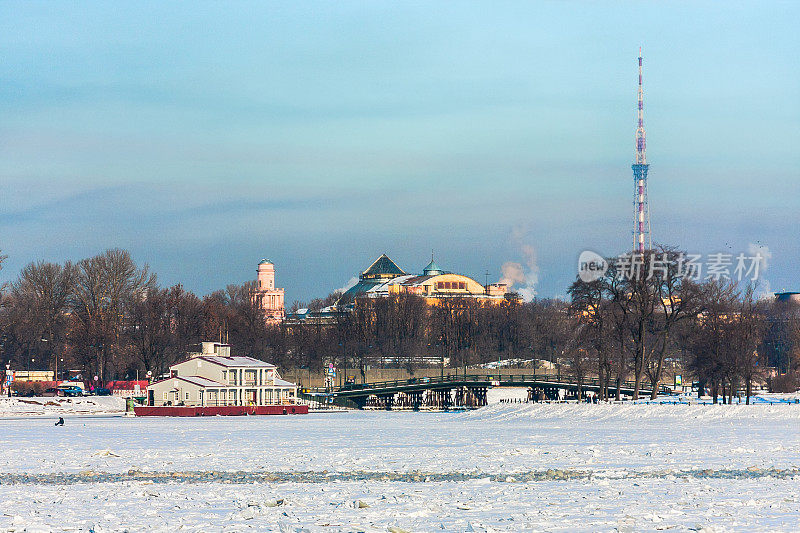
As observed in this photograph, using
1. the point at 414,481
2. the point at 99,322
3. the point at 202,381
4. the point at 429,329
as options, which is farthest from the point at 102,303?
the point at 414,481

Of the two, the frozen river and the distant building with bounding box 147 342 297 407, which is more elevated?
the distant building with bounding box 147 342 297 407

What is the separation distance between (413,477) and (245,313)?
12345cm

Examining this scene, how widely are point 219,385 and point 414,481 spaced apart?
73.4m

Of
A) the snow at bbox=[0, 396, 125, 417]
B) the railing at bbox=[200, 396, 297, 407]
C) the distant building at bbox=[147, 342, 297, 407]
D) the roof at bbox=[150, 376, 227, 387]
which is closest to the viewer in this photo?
the snow at bbox=[0, 396, 125, 417]

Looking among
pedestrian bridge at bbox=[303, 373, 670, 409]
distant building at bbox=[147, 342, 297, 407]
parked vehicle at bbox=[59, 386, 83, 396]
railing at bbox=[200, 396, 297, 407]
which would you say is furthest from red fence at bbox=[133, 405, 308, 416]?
parked vehicle at bbox=[59, 386, 83, 396]

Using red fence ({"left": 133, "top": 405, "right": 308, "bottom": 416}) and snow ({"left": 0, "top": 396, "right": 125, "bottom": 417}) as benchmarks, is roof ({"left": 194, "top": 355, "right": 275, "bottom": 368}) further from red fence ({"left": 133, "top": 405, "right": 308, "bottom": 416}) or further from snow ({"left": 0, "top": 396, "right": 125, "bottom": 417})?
snow ({"left": 0, "top": 396, "right": 125, "bottom": 417})

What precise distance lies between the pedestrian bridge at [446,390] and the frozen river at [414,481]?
60403 mm

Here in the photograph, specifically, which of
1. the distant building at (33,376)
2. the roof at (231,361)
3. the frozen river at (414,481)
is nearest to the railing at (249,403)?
the roof at (231,361)

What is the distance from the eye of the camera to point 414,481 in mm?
30969

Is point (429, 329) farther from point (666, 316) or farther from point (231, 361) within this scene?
point (666, 316)

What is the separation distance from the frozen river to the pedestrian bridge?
6040 cm

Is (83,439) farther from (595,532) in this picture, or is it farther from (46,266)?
(46,266)

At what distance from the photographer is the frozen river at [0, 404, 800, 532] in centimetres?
2331

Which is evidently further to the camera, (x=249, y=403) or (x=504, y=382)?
(x=504, y=382)
